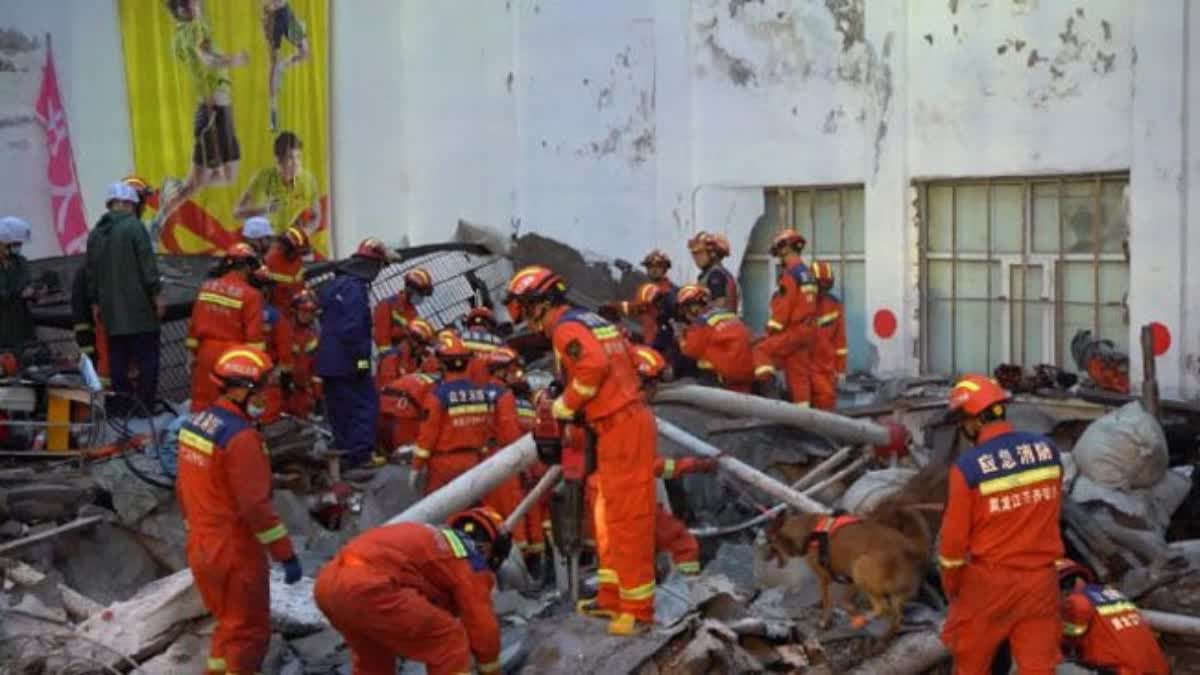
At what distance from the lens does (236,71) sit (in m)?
18.8

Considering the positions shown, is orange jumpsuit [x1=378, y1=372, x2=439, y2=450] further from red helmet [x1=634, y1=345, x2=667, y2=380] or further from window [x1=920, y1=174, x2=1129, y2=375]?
window [x1=920, y1=174, x2=1129, y2=375]

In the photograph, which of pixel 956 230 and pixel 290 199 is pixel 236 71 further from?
pixel 956 230

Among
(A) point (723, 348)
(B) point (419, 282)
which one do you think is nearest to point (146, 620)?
(A) point (723, 348)

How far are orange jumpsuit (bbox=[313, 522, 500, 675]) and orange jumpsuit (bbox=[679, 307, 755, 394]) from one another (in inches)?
214

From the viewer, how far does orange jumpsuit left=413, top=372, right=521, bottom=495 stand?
32.6 feet

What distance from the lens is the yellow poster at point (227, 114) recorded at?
723 inches

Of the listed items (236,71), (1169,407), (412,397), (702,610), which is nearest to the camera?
(702,610)

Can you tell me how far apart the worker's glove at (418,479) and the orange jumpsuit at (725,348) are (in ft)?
9.69

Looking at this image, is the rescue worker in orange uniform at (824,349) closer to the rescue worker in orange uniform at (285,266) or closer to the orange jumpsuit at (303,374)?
the orange jumpsuit at (303,374)

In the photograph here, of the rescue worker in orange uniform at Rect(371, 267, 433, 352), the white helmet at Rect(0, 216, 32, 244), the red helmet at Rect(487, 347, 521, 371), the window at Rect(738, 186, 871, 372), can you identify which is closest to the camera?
the red helmet at Rect(487, 347, 521, 371)

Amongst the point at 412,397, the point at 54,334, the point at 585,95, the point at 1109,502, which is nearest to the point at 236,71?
the point at 585,95

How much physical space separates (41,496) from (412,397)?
8.65 feet

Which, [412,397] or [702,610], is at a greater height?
[412,397]

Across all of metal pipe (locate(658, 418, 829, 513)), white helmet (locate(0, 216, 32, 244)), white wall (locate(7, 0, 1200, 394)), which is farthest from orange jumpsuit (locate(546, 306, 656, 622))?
white wall (locate(7, 0, 1200, 394))
